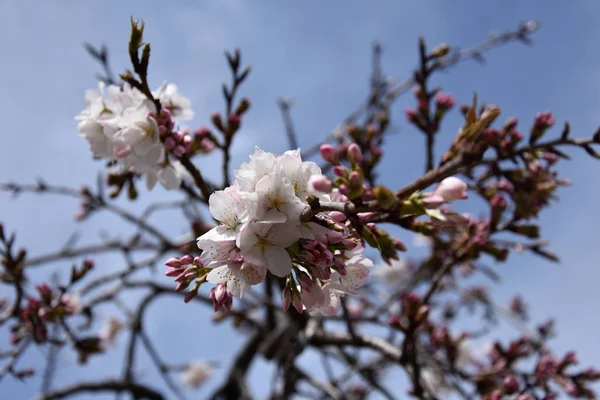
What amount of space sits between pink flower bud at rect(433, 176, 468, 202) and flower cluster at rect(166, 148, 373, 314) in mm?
273

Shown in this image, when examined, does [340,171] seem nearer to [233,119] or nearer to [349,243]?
[349,243]

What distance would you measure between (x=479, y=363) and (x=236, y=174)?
496cm

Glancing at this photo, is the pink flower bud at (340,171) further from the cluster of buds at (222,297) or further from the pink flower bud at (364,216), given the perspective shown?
the cluster of buds at (222,297)

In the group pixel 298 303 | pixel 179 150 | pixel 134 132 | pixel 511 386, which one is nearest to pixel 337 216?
pixel 298 303

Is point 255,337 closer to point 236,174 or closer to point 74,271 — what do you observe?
point 74,271

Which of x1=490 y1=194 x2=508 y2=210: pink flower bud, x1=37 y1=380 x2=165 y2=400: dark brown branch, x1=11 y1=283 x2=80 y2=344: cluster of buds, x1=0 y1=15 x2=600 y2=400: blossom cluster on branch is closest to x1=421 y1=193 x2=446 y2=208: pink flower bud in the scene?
x1=0 y1=15 x2=600 y2=400: blossom cluster on branch

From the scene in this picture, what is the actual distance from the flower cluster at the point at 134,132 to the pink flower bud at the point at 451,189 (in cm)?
105

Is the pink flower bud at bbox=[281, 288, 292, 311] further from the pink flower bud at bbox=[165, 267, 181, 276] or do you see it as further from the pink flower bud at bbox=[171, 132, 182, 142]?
the pink flower bud at bbox=[171, 132, 182, 142]

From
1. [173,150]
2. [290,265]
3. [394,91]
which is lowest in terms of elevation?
[290,265]

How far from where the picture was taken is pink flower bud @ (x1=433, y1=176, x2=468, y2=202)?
117 centimetres

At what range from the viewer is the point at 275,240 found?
3.95 ft

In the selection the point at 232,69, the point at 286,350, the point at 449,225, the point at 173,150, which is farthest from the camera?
the point at 286,350

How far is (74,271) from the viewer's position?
2.70 meters

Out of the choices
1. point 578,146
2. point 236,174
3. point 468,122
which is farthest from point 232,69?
point 578,146
